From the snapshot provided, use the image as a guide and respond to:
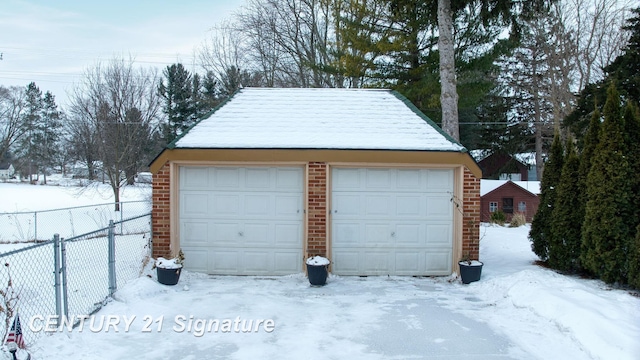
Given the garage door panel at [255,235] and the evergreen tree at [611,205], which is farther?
the garage door panel at [255,235]

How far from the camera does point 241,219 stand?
7.56 metres

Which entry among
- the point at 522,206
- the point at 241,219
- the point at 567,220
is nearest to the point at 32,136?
the point at 522,206

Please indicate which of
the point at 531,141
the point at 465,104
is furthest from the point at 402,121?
the point at 531,141

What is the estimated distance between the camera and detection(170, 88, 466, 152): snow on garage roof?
7.38 m

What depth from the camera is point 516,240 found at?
1055 cm

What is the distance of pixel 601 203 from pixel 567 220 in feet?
2.68

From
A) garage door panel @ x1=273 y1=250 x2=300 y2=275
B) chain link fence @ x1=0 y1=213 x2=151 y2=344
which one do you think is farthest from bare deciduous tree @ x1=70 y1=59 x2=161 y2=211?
garage door panel @ x1=273 y1=250 x2=300 y2=275

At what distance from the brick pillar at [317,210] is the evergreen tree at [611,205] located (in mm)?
3987

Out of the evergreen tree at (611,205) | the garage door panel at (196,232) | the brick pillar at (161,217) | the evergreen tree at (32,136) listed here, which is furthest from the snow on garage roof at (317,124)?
the evergreen tree at (32,136)

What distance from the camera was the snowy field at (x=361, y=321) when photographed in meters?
4.34

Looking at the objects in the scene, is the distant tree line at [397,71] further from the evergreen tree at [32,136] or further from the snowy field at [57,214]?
the evergreen tree at [32,136]

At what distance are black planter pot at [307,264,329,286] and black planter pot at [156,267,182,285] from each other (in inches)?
Answer: 79.4

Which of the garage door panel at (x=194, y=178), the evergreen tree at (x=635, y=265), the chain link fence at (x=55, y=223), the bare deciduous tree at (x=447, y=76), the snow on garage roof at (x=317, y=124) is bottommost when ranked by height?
the chain link fence at (x=55, y=223)

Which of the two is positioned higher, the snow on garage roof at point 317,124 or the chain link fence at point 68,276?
the snow on garage roof at point 317,124
